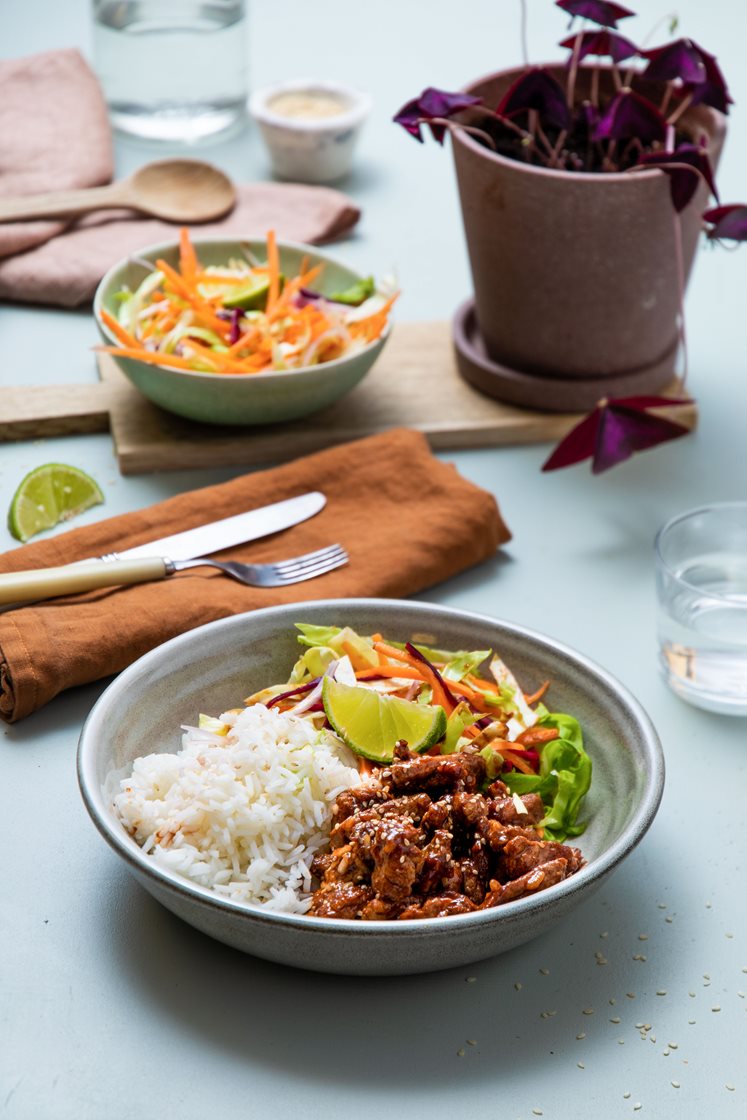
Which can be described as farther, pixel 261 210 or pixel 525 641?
pixel 261 210

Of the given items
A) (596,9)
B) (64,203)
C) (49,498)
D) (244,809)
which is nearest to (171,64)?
(64,203)

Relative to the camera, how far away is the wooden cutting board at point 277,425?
2.01 m

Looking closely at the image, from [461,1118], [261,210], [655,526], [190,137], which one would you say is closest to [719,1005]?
[461,1118]

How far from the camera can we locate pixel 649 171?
193 centimetres

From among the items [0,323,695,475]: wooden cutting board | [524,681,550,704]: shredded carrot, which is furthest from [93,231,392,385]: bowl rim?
[524,681,550,704]: shredded carrot

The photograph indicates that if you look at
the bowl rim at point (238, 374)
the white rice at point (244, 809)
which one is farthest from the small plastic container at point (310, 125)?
the white rice at point (244, 809)

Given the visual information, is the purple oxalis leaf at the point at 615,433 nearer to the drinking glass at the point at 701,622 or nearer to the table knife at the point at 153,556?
the drinking glass at the point at 701,622

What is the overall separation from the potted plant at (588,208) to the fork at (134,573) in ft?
1.50

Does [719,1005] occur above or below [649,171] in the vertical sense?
below

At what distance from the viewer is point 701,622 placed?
1.60 meters

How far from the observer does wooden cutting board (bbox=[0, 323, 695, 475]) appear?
2.01 m

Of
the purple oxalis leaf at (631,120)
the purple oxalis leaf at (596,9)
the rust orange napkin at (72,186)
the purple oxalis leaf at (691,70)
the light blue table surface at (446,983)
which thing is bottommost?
the light blue table surface at (446,983)

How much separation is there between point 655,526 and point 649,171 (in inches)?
A: 19.1

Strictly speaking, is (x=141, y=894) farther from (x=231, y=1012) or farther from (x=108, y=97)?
(x=108, y=97)
